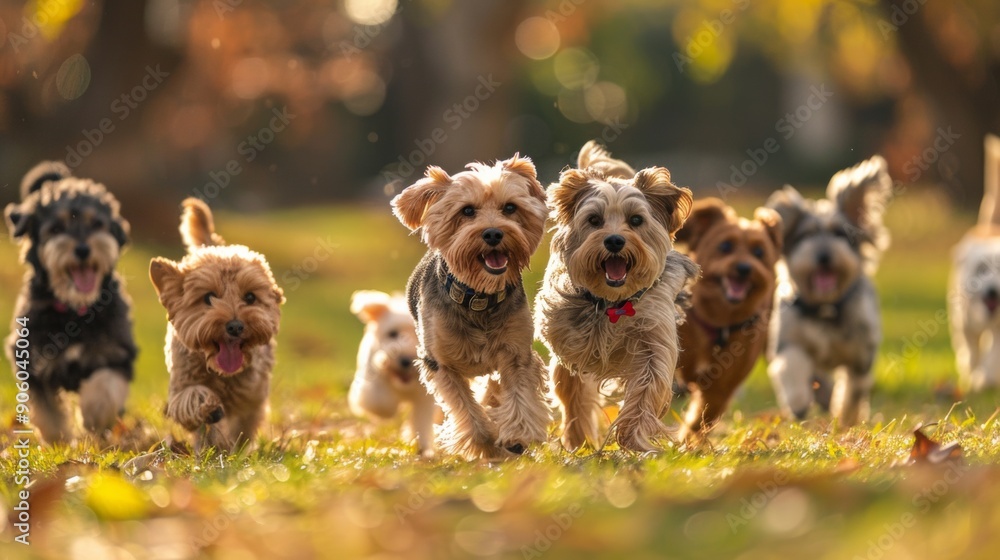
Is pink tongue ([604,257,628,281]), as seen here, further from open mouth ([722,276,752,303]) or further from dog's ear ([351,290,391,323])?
→ dog's ear ([351,290,391,323])

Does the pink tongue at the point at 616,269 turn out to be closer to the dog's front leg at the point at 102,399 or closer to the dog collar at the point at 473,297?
the dog collar at the point at 473,297

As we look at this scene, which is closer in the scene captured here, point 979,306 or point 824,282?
point 824,282

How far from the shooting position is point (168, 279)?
6809 mm

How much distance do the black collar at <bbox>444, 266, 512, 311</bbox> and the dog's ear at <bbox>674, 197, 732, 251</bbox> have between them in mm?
2150

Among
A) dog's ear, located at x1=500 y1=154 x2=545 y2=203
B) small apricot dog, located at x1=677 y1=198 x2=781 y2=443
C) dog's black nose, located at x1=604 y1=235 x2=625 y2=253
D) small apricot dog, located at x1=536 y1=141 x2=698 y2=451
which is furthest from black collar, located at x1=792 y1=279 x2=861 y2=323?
dog's black nose, located at x1=604 y1=235 x2=625 y2=253

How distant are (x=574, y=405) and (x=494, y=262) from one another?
112 cm

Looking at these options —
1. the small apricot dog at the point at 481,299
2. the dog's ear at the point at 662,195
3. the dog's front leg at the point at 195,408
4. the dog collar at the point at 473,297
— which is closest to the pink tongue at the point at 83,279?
the dog's front leg at the point at 195,408

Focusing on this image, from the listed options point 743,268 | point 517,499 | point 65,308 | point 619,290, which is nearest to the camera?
point 517,499

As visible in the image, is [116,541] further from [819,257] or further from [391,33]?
[391,33]

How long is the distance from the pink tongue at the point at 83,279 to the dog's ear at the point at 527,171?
2.86 meters

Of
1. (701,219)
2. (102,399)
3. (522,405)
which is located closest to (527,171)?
(522,405)

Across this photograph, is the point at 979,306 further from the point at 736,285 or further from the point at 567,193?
the point at 567,193

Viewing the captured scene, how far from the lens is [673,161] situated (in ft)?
156

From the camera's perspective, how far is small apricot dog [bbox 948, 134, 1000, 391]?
11.2 m
